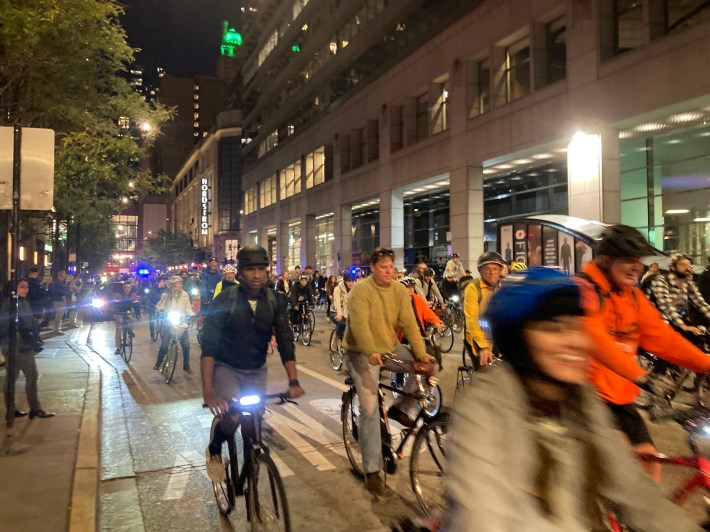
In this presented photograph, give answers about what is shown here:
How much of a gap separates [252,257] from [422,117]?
2624cm

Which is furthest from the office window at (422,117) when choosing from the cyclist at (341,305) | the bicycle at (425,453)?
the bicycle at (425,453)

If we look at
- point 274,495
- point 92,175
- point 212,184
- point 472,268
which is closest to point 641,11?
point 472,268

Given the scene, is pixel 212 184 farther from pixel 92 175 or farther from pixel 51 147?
pixel 51 147

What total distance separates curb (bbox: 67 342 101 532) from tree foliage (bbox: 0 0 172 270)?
566 centimetres

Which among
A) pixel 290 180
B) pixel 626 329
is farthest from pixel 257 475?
pixel 290 180

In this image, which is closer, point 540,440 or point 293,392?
point 540,440

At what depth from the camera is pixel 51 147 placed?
679 centimetres

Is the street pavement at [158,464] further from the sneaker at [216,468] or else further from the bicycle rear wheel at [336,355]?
the bicycle rear wheel at [336,355]

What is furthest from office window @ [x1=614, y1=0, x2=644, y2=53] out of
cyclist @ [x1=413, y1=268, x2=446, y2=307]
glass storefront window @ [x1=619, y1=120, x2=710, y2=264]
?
cyclist @ [x1=413, y1=268, x2=446, y2=307]

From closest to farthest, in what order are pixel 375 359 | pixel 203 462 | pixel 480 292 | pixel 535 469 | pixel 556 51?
pixel 535 469
pixel 375 359
pixel 480 292
pixel 203 462
pixel 556 51

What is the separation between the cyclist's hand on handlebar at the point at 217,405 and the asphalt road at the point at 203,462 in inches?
45.8

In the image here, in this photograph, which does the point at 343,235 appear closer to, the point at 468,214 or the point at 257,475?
the point at 468,214

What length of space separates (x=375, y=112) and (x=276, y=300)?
29.7 m

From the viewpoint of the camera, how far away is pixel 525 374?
1.70 m
